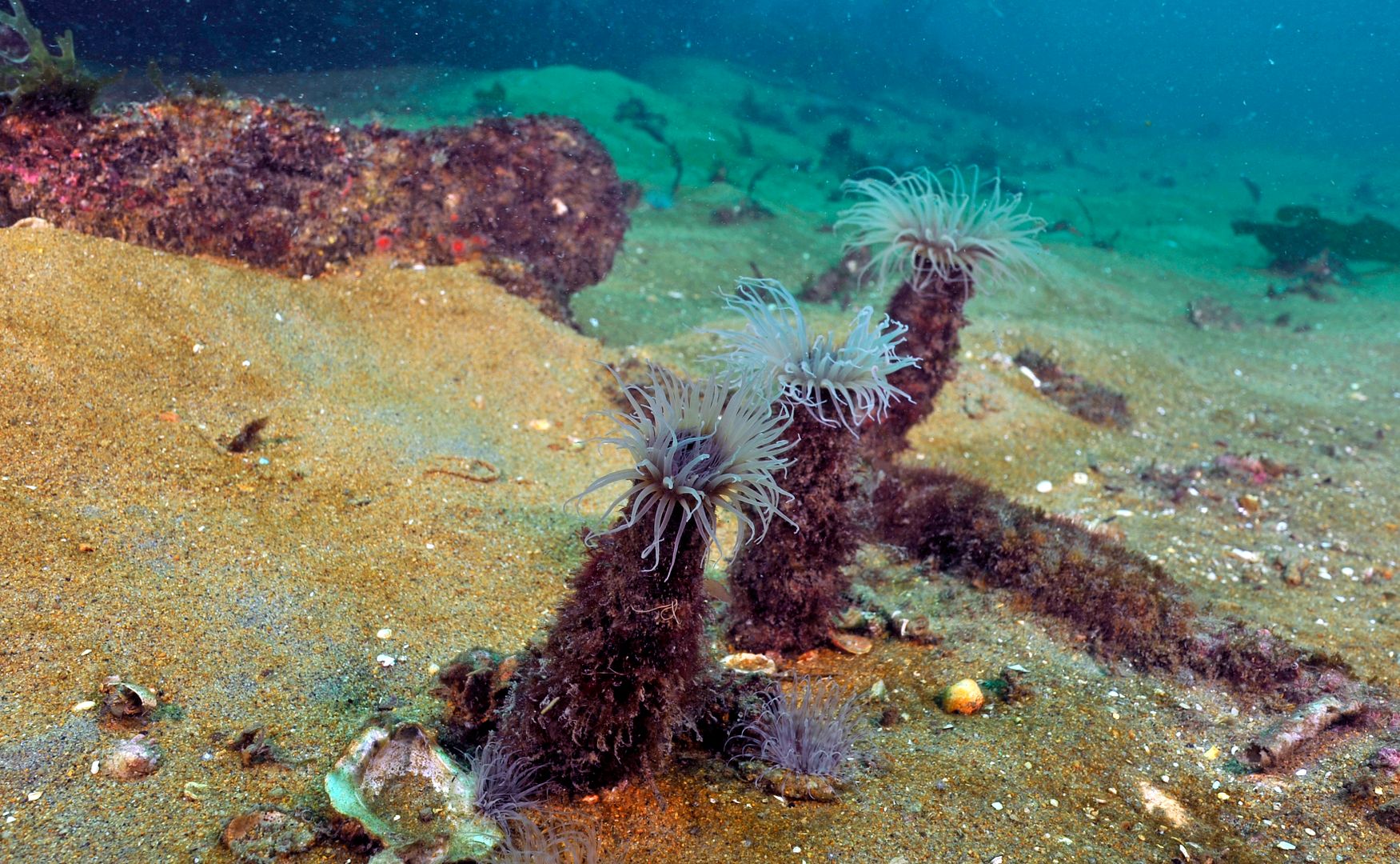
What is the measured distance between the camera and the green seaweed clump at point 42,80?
5.55 m

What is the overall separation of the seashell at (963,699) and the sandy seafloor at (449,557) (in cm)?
13

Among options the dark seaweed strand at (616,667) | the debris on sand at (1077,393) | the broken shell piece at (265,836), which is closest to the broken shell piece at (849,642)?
the dark seaweed strand at (616,667)

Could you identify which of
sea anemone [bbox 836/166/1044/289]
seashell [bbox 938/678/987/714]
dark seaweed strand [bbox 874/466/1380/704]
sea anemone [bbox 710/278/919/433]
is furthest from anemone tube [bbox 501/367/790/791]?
sea anemone [bbox 836/166/1044/289]

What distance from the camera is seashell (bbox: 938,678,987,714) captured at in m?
3.45

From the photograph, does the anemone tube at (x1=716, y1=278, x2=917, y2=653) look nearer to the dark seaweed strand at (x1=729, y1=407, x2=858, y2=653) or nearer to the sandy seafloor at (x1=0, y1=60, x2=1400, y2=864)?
the dark seaweed strand at (x1=729, y1=407, x2=858, y2=653)

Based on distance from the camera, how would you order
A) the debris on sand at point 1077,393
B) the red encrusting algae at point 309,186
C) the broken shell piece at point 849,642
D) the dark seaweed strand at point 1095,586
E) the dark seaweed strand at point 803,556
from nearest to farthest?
the dark seaweed strand at point 803,556, the dark seaweed strand at point 1095,586, the broken shell piece at point 849,642, the red encrusting algae at point 309,186, the debris on sand at point 1077,393

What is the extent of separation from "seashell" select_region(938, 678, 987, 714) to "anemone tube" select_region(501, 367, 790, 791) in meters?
1.43

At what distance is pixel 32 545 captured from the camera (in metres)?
3.33

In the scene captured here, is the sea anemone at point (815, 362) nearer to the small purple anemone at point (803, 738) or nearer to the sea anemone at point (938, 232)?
the small purple anemone at point (803, 738)

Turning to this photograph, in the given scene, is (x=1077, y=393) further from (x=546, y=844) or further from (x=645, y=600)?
(x=546, y=844)

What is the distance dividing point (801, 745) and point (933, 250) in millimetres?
4082

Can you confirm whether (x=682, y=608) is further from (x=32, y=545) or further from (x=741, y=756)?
(x=32, y=545)

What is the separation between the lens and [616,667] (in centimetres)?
257

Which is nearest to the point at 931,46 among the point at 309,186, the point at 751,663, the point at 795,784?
the point at 309,186
